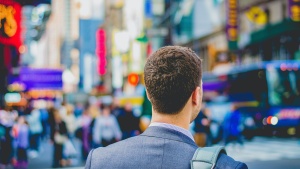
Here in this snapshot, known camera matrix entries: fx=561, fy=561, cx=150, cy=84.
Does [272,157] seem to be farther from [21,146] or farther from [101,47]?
[101,47]

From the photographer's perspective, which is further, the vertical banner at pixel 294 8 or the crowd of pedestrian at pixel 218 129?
the vertical banner at pixel 294 8

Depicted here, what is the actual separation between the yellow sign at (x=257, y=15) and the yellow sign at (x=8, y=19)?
74.6 ft

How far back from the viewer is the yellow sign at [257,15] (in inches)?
1497

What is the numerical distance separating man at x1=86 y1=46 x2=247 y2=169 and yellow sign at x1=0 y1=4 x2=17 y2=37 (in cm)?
1619

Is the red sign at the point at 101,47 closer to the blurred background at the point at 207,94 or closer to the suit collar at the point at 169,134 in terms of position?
the blurred background at the point at 207,94

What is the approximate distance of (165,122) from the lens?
2.38 m

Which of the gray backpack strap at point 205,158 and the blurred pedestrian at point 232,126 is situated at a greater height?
the gray backpack strap at point 205,158

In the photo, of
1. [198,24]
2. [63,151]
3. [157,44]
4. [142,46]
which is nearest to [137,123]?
[63,151]

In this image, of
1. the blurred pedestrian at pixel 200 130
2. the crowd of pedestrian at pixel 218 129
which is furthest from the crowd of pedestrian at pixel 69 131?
the crowd of pedestrian at pixel 218 129

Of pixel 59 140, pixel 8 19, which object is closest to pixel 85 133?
pixel 59 140

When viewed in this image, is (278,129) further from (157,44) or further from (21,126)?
(157,44)

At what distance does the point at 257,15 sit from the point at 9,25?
2409cm

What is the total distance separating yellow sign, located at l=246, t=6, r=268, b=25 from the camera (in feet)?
125

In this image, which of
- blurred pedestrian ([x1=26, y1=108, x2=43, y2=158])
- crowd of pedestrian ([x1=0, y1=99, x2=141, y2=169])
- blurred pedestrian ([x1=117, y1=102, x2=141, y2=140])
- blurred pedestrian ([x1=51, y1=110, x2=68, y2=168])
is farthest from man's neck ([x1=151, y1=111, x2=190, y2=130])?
blurred pedestrian ([x1=26, y1=108, x2=43, y2=158])
